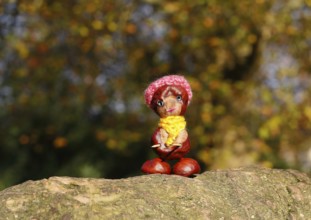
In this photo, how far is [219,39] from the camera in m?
12.6

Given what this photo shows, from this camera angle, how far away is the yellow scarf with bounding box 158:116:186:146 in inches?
187

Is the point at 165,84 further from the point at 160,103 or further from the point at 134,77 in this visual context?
Answer: the point at 134,77

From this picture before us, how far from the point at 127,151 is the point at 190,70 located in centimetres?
293

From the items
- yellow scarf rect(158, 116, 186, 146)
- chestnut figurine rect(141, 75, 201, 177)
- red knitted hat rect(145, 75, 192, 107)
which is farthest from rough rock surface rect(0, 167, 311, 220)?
red knitted hat rect(145, 75, 192, 107)

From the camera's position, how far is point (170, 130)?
477cm

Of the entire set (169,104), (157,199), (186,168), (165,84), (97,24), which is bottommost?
(157,199)

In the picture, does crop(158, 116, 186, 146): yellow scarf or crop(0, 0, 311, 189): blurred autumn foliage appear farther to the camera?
crop(0, 0, 311, 189): blurred autumn foliage

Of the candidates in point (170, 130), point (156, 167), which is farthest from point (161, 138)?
point (156, 167)

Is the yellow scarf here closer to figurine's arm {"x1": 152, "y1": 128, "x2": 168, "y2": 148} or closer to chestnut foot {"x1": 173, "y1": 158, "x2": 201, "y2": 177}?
figurine's arm {"x1": 152, "y1": 128, "x2": 168, "y2": 148}

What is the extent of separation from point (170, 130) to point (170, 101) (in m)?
0.23

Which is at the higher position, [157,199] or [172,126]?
[172,126]

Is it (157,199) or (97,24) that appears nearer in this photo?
(157,199)

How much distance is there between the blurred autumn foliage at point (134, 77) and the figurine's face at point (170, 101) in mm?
6629

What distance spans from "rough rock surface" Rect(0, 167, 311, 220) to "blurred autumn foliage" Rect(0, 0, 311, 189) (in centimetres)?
709
